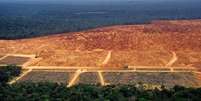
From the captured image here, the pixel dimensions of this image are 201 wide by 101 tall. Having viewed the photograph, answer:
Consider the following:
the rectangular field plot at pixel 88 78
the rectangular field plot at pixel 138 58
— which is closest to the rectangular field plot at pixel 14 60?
the rectangular field plot at pixel 88 78

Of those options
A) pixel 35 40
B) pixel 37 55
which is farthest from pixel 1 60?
pixel 35 40

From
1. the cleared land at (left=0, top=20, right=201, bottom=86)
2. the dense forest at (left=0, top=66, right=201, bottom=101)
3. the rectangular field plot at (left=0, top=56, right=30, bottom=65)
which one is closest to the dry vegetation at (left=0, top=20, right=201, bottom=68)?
the cleared land at (left=0, top=20, right=201, bottom=86)

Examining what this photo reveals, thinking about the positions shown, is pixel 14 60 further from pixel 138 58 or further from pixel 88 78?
pixel 138 58

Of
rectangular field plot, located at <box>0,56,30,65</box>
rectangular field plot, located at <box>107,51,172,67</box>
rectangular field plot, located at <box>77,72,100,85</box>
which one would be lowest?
rectangular field plot, located at <box>77,72,100,85</box>

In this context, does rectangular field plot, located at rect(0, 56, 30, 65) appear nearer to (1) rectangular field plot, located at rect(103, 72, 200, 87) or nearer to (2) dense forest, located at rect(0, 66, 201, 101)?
(2) dense forest, located at rect(0, 66, 201, 101)

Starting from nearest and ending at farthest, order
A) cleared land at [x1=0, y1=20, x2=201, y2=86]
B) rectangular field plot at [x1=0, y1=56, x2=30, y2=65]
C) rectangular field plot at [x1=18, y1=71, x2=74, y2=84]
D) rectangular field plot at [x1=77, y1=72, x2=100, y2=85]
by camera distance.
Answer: rectangular field plot at [x1=77, y1=72, x2=100, y2=85] → rectangular field plot at [x1=18, y1=71, x2=74, y2=84] → cleared land at [x1=0, y1=20, x2=201, y2=86] → rectangular field plot at [x1=0, y1=56, x2=30, y2=65]

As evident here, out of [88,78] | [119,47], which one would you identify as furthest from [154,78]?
[119,47]
